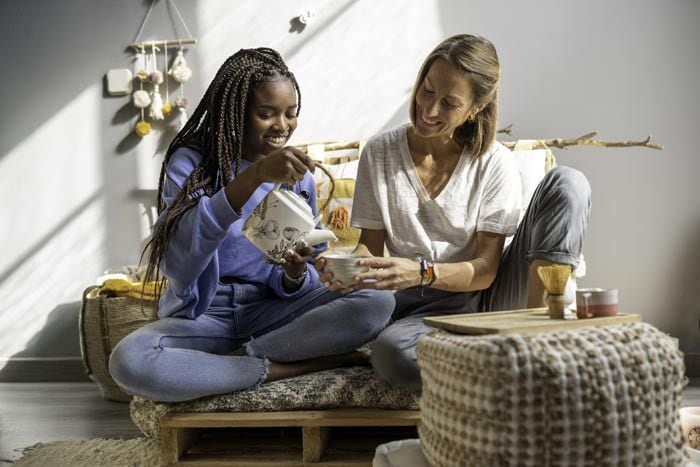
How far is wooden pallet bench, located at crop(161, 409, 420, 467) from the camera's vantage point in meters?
1.50

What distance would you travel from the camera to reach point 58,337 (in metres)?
2.99

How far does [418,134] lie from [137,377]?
819 mm

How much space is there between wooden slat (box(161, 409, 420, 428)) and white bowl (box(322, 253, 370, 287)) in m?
0.26

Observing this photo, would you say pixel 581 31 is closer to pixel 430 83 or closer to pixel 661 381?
pixel 430 83

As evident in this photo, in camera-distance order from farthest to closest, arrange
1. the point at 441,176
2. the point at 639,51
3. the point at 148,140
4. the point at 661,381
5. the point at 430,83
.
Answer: the point at 148,140
the point at 639,51
the point at 441,176
the point at 430,83
the point at 661,381

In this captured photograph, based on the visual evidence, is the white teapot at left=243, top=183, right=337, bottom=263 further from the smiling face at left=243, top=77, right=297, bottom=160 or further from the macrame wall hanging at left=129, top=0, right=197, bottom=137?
the macrame wall hanging at left=129, top=0, right=197, bottom=137

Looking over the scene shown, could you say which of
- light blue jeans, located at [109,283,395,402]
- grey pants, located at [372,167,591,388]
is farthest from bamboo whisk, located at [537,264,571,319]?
light blue jeans, located at [109,283,395,402]

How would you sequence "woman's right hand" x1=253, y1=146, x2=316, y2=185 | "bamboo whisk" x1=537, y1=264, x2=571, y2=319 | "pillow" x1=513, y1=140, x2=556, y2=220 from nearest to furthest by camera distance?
"bamboo whisk" x1=537, y1=264, x2=571, y2=319 → "woman's right hand" x1=253, y1=146, x2=316, y2=185 → "pillow" x1=513, y1=140, x2=556, y2=220

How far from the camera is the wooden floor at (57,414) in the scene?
2.08m

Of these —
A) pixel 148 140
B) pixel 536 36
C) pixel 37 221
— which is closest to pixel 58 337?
pixel 37 221

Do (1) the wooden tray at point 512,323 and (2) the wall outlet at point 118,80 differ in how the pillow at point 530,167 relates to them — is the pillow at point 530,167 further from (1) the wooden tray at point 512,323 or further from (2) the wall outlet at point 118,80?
(2) the wall outlet at point 118,80

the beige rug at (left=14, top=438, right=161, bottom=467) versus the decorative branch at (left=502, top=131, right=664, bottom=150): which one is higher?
the decorative branch at (left=502, top=131, right=664, bottom=150)

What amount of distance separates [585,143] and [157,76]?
5.35 feet

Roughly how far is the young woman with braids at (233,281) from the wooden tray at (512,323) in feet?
1.30
